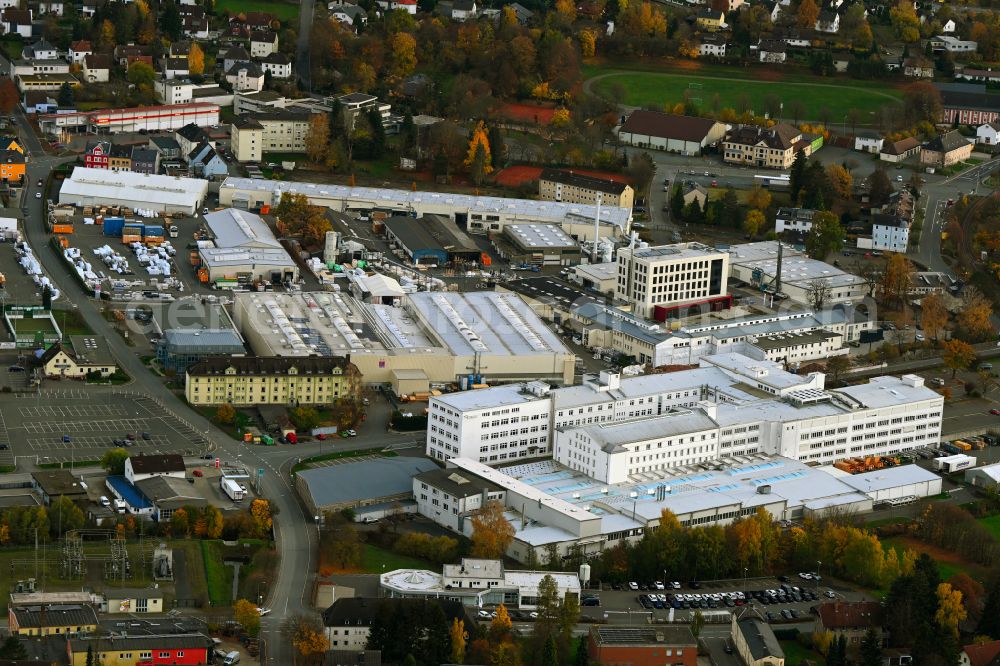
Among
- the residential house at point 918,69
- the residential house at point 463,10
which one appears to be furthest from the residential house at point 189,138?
the residential house at point 918,69

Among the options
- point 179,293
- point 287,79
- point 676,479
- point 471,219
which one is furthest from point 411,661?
point 287,79

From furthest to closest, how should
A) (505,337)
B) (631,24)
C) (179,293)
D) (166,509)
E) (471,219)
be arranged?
1. (631,24)
2. (471,219)
3. (179,293)
4. (505,337)
5. (166,509)

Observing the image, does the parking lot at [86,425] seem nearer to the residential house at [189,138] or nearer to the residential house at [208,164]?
the residential house at [208,164]

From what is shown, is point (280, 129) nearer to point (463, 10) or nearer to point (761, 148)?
point (761, 148)

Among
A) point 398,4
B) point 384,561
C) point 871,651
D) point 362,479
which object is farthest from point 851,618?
point 398,4

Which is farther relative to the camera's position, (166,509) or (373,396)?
(373,396)

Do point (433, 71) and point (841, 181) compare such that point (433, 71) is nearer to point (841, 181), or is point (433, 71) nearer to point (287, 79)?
point (287, 79)
